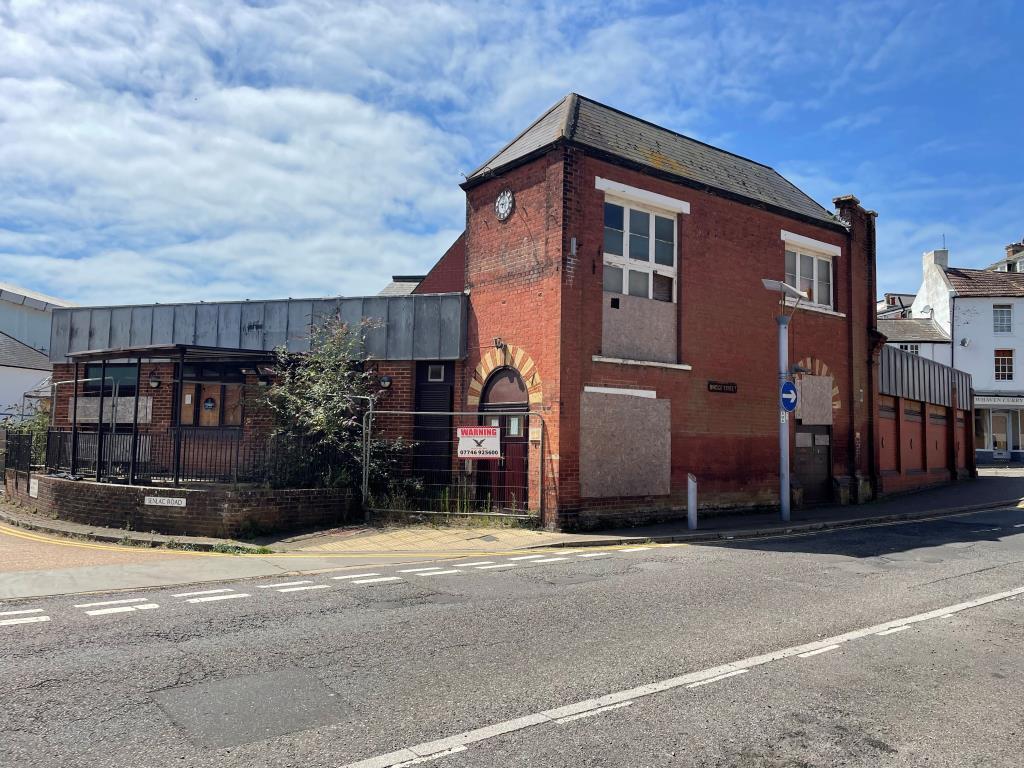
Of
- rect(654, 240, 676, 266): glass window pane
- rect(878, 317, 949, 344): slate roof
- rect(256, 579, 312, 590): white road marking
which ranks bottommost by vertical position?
rect(256, 579, 312, 590): white road marking

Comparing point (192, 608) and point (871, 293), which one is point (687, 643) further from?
point (871, 293)

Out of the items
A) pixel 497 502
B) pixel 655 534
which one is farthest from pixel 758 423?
pixel 497 502

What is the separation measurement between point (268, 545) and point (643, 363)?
7836mm

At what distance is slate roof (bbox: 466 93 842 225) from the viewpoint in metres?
15.0

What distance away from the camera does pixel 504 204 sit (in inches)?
610

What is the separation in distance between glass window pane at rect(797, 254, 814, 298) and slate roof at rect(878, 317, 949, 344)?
25.9 m

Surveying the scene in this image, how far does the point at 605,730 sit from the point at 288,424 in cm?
1135

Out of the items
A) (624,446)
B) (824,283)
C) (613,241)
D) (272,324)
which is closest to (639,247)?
(613,241)

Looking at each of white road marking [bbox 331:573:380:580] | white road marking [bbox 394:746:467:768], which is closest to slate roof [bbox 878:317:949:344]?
white road marking [bbox 331:573:380:580]

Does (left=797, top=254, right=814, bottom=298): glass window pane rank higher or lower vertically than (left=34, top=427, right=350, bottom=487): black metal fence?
higher

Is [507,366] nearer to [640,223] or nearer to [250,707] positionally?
[640,223]

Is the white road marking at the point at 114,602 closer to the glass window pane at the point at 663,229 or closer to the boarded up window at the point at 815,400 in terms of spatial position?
the glass window pane at the point at 663,229

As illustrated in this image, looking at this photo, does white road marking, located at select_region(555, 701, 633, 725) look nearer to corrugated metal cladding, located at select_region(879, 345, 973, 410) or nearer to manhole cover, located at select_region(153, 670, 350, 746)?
manhole cover, located at select_region(153, 670, 350, 746)

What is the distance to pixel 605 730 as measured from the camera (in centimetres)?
435
